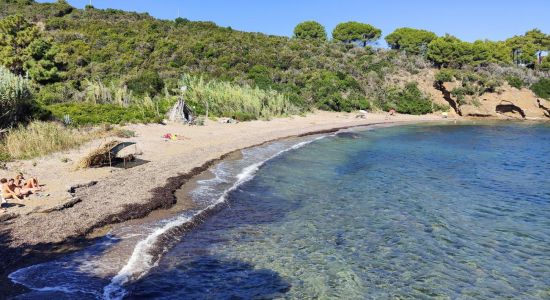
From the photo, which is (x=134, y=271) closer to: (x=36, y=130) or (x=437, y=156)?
(x=36, y=130)

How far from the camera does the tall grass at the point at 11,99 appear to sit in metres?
16.7

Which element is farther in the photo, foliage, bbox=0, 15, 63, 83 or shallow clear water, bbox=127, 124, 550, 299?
foliage, bbox=0, 15, 63, 83

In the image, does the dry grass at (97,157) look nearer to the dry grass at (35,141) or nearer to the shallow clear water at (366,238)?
the dry grass at (35,141)

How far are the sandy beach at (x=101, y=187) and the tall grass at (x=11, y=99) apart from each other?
3.30 metres

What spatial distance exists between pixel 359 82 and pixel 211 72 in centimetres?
1739

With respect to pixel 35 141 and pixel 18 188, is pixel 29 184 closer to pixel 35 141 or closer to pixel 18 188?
pixel 18 188

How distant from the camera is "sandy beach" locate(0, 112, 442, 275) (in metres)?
8.65

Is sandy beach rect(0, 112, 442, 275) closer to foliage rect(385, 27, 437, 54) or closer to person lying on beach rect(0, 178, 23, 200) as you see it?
person lying on beach rect(0, 178, 23, 200)

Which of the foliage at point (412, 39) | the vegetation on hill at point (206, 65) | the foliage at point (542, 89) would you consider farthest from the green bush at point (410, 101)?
the foliage at point (412, 39)

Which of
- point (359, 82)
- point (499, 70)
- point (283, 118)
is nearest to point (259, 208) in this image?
point (283, 118)

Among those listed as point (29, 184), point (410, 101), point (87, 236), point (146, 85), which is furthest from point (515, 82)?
point (87, 236)

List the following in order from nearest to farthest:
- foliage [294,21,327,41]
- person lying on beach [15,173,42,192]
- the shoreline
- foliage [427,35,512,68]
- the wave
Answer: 1. the wave
2. the shoreline
3. person lying on beach [15,173,42,192]
4. foliage [427,35,512,68]
5. foliage [294,21,327,41]

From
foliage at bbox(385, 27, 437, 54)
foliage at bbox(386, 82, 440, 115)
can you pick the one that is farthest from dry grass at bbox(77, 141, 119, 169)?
foliage at bbox(385, 27, 437, 54)

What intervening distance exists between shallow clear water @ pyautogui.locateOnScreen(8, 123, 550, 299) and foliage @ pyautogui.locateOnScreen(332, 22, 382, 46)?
6090cm
